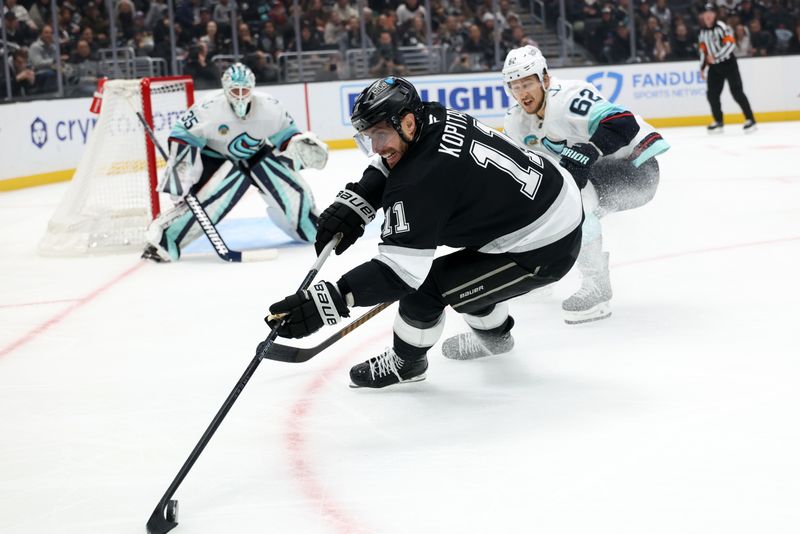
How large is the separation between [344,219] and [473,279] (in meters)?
0.38

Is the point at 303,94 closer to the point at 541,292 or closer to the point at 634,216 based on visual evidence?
the point at 634,216

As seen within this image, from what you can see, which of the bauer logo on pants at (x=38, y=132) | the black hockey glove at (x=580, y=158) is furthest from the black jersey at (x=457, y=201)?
the bauer logo on pants at (x=38, y=132)

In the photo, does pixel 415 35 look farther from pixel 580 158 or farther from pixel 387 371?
pixel 387 371

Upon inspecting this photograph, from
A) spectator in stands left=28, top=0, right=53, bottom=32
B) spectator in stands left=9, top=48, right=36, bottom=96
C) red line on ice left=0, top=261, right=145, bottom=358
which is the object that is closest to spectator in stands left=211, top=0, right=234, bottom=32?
spectator in stands left=28, top=0, right=53, bottom=32

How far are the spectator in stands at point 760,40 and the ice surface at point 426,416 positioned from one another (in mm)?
7676

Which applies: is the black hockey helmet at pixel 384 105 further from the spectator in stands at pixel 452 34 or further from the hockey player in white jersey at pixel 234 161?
the spectator in stands at pixel 452 34

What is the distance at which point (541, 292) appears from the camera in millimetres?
3908

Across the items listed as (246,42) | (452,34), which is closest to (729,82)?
(452,34)

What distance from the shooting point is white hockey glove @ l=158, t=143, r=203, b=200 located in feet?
17.2

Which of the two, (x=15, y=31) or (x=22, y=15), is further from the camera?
(x=22, y=15)

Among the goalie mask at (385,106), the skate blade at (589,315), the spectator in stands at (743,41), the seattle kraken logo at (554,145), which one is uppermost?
the spectator in stands at (743,41)

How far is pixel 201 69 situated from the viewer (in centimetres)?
1105

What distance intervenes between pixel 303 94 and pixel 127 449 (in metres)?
8.78

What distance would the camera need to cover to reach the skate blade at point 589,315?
3.50 metres
